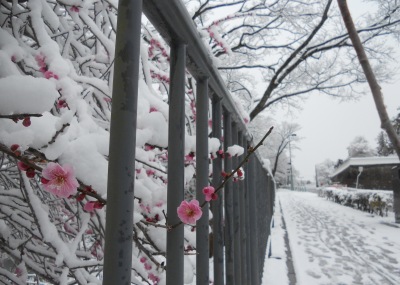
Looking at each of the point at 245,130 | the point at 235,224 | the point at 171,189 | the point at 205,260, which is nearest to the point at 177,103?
the point at 171,189

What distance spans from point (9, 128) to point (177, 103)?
390mm

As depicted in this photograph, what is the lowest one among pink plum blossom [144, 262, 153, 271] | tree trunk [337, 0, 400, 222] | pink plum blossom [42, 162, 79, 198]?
pink plum blossom [144, 262, 153, 271]

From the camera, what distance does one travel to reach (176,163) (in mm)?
778

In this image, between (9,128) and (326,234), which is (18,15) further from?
(326,234)

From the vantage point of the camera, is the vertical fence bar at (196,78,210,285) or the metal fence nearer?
the metal fence

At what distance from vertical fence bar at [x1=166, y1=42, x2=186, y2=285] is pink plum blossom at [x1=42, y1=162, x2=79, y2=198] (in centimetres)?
22

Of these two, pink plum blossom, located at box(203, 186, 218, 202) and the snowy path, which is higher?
pink plum blossom, located at box(203, 186, 218, 202)

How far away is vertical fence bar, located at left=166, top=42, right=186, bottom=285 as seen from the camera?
755 mm

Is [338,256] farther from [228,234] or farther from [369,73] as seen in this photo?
[369,73]

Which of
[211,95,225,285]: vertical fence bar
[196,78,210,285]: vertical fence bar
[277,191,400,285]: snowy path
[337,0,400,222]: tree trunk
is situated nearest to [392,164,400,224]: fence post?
[277,191,400,285]: snowy path

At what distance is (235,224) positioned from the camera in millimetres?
1464

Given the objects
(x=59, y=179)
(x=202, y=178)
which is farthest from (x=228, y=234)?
(x=59, y=179)

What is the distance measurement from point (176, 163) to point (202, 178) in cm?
24

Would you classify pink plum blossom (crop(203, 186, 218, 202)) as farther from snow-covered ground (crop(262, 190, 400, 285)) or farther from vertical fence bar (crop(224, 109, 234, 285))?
snow-covered ground (crop(262, 190, 400, 285))
